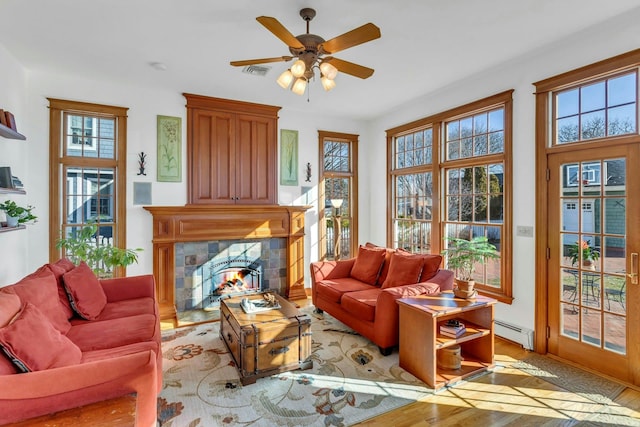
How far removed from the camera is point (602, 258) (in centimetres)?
295

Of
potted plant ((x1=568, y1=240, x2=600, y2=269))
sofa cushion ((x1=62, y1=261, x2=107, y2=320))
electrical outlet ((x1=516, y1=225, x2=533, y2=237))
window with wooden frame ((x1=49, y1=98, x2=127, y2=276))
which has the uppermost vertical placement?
window with wooden frame ((x1=49, y1=98, x2=127, y2=276))

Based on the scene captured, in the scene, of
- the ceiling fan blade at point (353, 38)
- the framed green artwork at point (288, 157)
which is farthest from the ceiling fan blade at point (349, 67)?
the framed green artwork at point (288, 157)

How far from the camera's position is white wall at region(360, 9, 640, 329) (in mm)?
2820

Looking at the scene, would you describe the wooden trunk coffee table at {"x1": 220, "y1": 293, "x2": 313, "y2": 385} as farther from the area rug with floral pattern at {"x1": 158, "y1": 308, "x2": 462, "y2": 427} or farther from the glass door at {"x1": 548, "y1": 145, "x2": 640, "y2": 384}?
the glass door at {"x1": 548, "y1": 145, "x2": 640, "y2": 384}

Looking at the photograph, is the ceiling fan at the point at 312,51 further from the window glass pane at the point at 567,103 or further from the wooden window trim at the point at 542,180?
the window glass pane at the point at 567,103

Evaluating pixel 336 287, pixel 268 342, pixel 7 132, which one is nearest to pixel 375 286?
pixel 336 287

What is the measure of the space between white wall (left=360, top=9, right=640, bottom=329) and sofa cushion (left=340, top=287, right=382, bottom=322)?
1545mm

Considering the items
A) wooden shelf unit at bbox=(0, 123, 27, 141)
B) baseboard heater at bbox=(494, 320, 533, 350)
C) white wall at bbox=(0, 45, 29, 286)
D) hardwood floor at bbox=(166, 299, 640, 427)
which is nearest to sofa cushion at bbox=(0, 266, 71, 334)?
white wall at bbox=(0, 45, 29, 286)

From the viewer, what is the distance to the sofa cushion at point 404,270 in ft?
11.8

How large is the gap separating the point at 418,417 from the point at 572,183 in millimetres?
2600

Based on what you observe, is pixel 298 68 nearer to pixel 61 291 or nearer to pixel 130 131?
pixel 61 291

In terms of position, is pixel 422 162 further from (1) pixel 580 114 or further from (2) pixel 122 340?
(2) pixel 122 340

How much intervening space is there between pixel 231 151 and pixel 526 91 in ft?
12.5

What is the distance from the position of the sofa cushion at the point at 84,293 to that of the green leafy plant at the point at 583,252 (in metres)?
4.44
